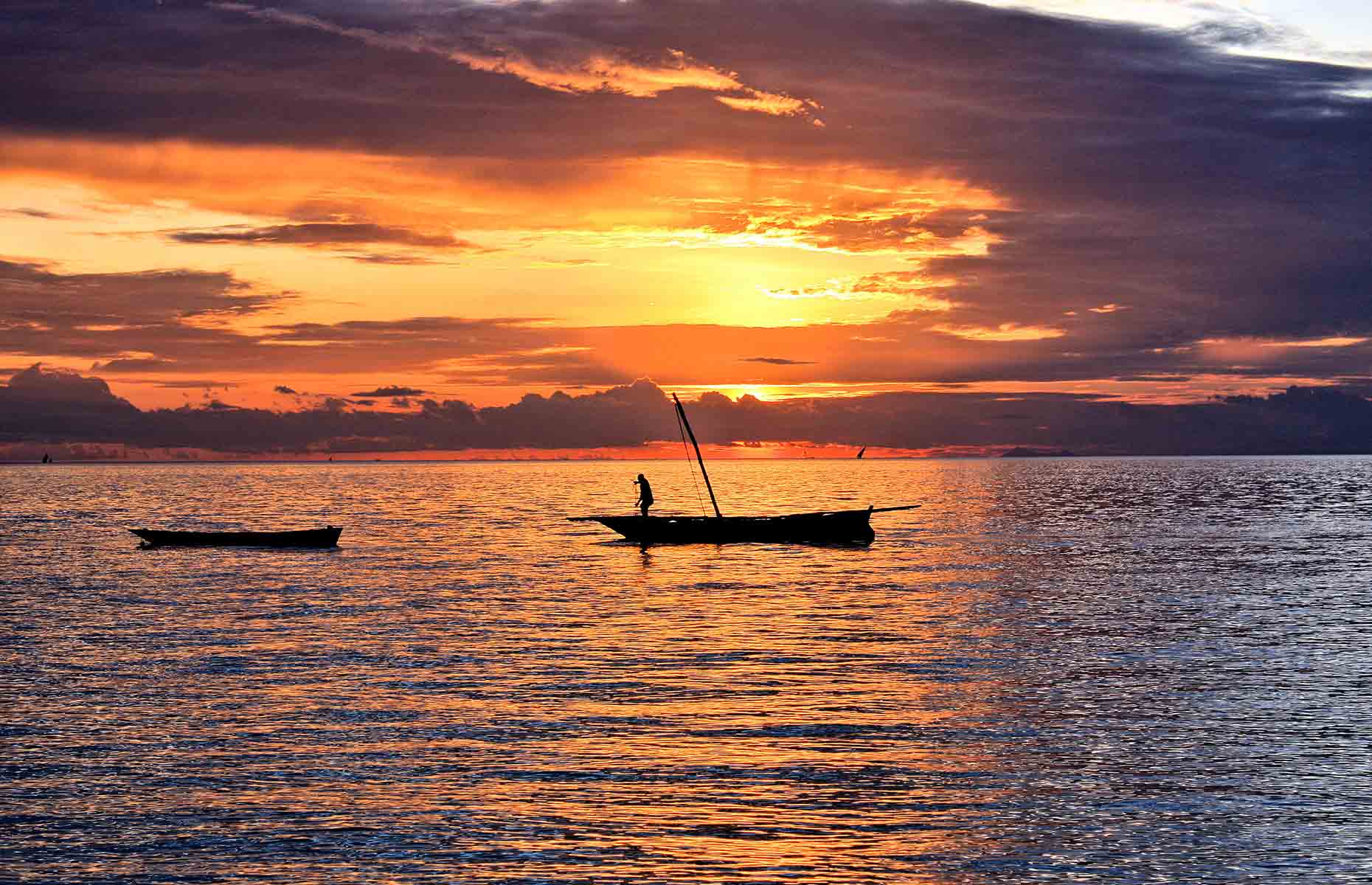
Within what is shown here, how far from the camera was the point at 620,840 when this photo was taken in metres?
19.3

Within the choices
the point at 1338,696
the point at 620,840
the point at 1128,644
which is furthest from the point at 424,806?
the point at 1128,644

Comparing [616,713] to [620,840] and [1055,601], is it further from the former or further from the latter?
[1055,601]

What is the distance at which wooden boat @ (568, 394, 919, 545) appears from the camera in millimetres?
77375

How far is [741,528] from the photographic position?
253 feet

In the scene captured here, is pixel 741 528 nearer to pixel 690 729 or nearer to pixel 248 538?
pixel 248 538

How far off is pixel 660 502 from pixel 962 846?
16250cm

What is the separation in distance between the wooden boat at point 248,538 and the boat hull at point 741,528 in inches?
717

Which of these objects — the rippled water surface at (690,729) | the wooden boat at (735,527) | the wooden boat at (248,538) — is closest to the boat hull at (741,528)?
the wooden boat at (735,527)

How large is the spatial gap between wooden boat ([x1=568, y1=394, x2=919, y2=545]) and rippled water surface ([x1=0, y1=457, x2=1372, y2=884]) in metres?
13.6

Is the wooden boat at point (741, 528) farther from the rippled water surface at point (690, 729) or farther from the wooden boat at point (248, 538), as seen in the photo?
the wooden boat at point (248, 538)

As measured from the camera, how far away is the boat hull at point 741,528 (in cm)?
7744

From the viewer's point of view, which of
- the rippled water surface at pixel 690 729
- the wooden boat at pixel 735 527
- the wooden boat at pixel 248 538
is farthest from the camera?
the wooden boat at pixel 248 538

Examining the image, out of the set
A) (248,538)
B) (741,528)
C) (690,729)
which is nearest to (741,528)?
(741,528)

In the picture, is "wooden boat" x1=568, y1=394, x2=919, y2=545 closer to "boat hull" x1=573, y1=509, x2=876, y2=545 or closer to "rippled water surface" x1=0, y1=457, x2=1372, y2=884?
"boat hull" x1=573, y1=509, x2=876, y2=545
